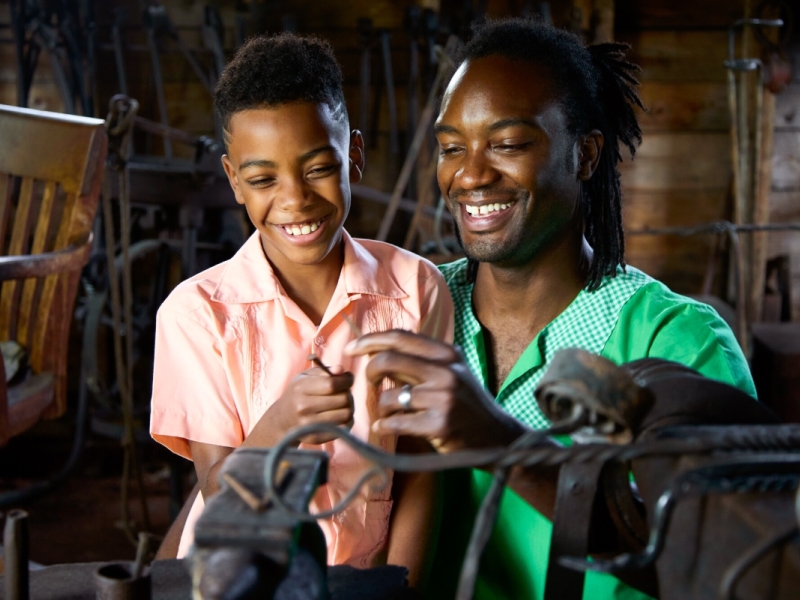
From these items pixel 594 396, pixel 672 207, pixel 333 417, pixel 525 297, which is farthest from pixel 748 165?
pixel 594 396

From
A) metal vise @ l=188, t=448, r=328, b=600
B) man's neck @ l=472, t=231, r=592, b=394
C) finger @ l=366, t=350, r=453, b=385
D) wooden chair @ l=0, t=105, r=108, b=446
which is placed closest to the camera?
metal vise @ l=188, t=448, r=328, b=600

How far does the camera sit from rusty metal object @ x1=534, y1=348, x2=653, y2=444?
31.4 inches

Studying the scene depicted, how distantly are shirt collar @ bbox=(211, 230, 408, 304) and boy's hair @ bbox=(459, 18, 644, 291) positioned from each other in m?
0.34

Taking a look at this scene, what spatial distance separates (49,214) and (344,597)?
1976mm

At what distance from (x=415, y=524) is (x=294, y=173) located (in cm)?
63

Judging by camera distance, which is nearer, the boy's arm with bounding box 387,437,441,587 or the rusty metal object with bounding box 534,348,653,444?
the rusty metal object with bounding box 534,348,653,444

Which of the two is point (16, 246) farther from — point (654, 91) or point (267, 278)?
point (654, 91)

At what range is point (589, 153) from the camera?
1711mm

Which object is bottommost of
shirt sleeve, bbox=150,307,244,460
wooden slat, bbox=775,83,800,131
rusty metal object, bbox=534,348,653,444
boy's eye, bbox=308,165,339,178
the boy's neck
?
shirt sleeve, bbox=150,307,244,460

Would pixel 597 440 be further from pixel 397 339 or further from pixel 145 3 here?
pixel 145 3

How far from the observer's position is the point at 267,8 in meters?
4.30

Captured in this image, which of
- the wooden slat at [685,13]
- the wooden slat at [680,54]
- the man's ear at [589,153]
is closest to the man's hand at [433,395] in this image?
the man's ear at [589,153]

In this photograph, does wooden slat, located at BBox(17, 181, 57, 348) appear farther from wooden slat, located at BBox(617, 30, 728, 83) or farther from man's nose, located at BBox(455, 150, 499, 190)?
wooden slat, located at BBox(617, 30, 728, 83)

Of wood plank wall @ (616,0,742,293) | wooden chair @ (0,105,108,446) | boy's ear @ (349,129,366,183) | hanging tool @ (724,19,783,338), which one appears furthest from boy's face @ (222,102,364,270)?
wood plank wall @ (616,0,742,293)
